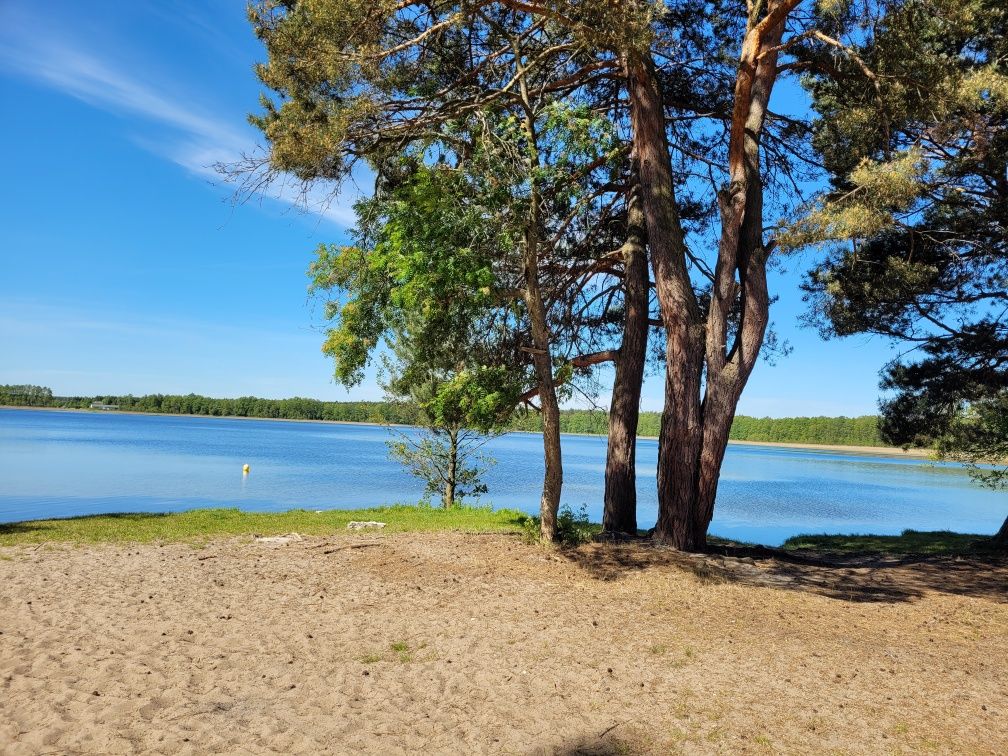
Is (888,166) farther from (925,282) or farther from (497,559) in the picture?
(497,559)

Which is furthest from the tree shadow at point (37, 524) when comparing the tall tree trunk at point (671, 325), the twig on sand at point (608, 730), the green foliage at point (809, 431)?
the green foliage at point (809, 431)

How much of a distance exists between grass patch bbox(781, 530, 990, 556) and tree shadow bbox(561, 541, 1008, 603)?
1.51 metres

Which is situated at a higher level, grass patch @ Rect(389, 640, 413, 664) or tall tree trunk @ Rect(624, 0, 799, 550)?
tall tree trunk @ Rect(624, 0, 799, 550)

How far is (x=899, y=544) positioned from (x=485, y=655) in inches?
399

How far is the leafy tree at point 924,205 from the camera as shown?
25.5 ft

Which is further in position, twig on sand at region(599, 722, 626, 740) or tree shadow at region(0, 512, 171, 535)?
tree shadow at region(0, 512, 171, 535)

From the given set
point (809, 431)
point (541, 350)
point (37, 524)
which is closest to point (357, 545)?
point (541, 350)

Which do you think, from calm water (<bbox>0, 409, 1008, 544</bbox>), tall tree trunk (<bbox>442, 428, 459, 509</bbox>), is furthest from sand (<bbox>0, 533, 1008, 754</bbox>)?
calm water (<bbox>0, 409, 1008, 544</bbox>)

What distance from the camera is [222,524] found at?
34.1 feet

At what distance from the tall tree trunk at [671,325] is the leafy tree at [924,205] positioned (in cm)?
152

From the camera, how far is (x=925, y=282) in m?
10.1

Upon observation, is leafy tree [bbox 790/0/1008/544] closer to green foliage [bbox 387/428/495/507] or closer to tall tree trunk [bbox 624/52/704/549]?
tall tree trunk [bbox 624/52/704/549]

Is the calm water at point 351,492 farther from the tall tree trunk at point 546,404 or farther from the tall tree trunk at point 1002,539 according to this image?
the tall tree trunk at point 546,404

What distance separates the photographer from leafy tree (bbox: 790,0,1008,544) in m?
7.77
